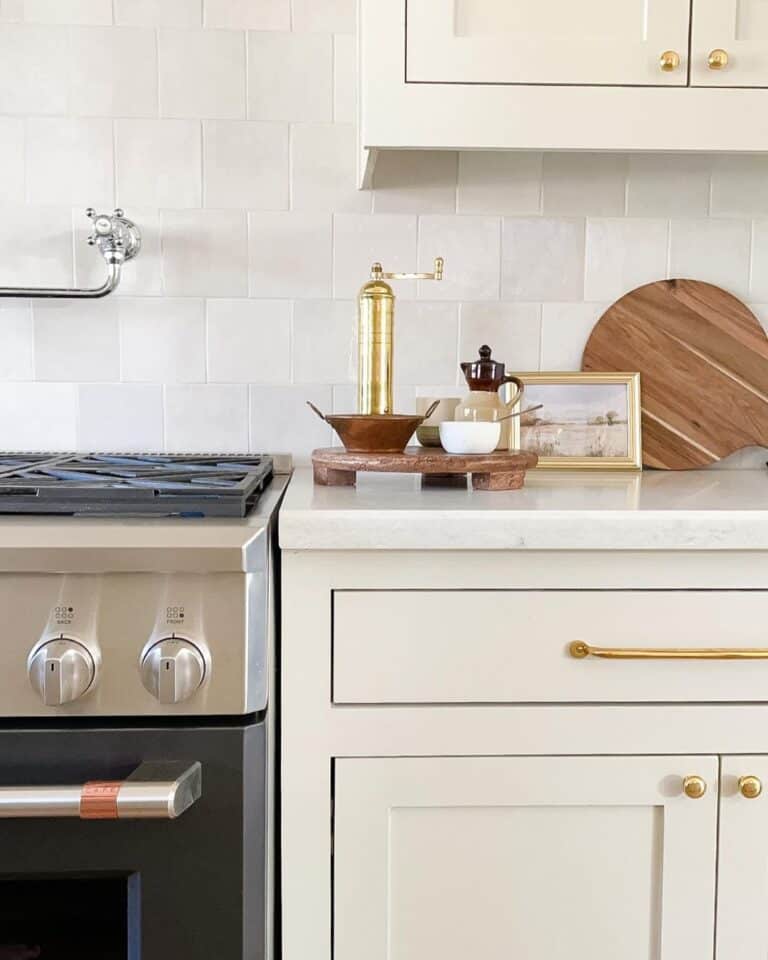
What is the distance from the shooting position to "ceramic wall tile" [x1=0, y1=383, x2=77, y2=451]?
4.96 feet

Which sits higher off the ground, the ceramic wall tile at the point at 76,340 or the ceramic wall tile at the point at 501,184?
the ceramic wall tile at the point at 501,184

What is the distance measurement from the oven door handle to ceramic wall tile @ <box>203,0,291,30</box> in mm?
1204

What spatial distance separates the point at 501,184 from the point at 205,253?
1.69 ft

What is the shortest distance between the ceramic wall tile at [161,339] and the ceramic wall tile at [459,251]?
390mm

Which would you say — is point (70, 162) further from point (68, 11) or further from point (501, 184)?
point (501, 184)

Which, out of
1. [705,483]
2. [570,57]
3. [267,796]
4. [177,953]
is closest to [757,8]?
[570,57]

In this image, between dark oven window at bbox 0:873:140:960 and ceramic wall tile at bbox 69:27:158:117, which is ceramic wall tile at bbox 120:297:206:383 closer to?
ceramic wall tile at bbox 69:27:158:117

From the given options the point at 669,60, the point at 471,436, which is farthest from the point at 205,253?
the point at 669,60

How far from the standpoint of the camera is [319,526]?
0.96m

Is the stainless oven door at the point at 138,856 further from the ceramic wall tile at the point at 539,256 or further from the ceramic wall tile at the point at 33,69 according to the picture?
the ceramic wall tile at the point at 33,69

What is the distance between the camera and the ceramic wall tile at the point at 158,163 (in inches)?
58.4

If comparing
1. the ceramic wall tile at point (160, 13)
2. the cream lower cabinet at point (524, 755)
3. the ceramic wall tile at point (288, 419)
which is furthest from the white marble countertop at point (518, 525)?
the ceramic wall tile at point (160, 13)

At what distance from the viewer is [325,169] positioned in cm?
151

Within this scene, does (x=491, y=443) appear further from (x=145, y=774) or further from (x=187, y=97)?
(x=187, y=97)
